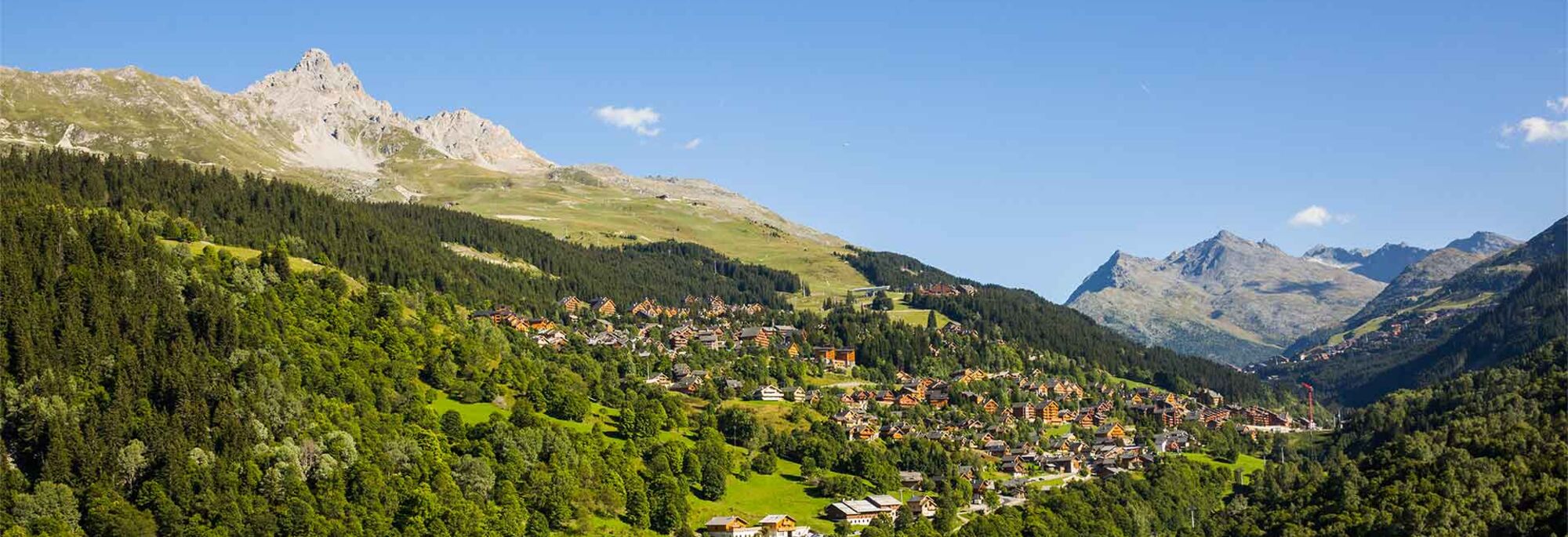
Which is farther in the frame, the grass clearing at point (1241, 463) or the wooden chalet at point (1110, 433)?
the wooden chalet at point (1110, 433)

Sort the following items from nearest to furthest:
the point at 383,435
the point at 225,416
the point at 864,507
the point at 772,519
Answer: the point at 225,416 → the point at 383,435 → the point at 772,519 → the point at 864,507

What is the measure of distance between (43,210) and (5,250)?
46.8ft

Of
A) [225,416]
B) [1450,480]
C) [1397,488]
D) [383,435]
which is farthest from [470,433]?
[1450,480]

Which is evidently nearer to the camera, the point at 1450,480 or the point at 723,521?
the point at 1450,480

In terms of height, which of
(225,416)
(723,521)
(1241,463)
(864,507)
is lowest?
(723,521)

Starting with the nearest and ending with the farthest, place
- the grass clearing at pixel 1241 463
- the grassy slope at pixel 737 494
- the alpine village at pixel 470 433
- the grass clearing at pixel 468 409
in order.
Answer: the alpine village at pixel 470 433 < the grassy slope at pixel 737 494 < the grass clearing at pixel 468 409 < the grass clearing at pixel 1241 463

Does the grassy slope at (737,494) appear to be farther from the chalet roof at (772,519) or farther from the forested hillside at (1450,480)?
the forested hillside at (1450,480)

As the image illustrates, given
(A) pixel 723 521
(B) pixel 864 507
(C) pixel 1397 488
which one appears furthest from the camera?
(B) pixel 864 507

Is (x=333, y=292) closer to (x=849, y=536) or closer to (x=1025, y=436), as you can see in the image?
(x=849, y=536)

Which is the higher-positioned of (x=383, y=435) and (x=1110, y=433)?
(x=1110, y=433)

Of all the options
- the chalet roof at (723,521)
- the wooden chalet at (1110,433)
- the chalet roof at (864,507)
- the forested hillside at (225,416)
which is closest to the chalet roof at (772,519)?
the chalet roof at (723,521)

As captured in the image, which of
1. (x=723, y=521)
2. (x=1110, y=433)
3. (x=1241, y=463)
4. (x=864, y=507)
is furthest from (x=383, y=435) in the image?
(x=1241, y=463)

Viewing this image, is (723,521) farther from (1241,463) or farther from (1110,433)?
(1241,463)

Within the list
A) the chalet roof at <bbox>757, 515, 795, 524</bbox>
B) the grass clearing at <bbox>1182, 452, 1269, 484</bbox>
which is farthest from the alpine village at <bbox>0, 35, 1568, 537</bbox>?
the grass clearing at <bbox>1182, 452, 1269, 484</bbox>
